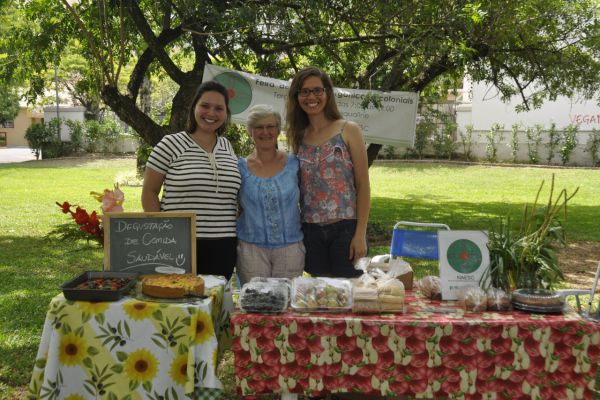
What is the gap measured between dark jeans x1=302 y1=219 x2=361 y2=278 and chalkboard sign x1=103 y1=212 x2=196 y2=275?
25.2 inches

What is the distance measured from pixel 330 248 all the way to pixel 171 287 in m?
0.95

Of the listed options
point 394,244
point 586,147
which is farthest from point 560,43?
point 586,147

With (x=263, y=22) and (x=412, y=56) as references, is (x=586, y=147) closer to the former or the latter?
(x=412, y=56)

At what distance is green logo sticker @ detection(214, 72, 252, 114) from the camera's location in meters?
6.80

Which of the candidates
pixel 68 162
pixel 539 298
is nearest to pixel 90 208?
pixel 539 298

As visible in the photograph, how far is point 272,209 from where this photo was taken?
3.27 meters

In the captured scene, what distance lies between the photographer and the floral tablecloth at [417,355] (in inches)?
105

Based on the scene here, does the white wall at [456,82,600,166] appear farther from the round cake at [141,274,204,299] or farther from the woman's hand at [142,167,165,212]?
the round cake at [141,274,204,299]

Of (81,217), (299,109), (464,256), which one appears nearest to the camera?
(464,256)

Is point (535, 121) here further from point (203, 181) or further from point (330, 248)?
point (203, 181)

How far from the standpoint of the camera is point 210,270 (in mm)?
3348

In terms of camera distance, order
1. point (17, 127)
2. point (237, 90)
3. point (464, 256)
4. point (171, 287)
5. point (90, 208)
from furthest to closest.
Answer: point (17, 127) < point (90, 208) < point (237, 90) < point (464, 256) < point (171, 287)

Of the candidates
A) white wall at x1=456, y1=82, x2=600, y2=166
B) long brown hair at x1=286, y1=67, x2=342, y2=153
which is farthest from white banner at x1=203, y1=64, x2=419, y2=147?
white wall at x1=456, y1=82, x2=600, y2=166

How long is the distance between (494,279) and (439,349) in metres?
0.55
